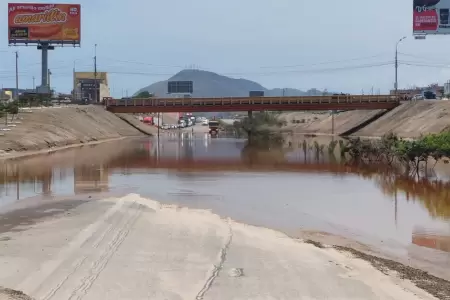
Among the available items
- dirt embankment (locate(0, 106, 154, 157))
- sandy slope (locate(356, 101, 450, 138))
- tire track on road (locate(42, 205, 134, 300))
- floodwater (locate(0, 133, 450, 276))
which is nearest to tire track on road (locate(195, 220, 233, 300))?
tire track on road (locate(42, 205, 134, 300))

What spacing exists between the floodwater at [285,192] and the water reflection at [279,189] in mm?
40

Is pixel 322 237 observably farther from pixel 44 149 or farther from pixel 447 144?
pixel 44 149

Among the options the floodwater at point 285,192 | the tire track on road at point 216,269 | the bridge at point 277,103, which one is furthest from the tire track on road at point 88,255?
the bridge at point 277,103

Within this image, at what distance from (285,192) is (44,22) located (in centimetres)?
8631

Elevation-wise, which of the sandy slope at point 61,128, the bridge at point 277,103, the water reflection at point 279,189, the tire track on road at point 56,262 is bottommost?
the water reflection at point 279,189

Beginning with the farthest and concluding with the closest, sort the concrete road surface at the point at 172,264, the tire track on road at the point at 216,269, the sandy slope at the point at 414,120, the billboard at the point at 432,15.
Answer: the billboard at the point at 432,15 < the sandy slope at the point at 414,120 < the concrete road surface at the point at 172,264 < the tire track on road at the point at 216,269

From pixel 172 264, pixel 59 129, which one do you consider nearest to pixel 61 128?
pixel 59 129

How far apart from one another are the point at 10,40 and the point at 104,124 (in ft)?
74.8

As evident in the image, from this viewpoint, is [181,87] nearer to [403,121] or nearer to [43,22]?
[43,22]

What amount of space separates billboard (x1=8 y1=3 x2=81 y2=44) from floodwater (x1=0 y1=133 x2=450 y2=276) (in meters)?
60.5

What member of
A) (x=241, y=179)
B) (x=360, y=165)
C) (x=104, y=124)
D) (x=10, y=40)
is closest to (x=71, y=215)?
(x=241, y=179)

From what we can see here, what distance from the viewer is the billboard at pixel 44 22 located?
346 ft

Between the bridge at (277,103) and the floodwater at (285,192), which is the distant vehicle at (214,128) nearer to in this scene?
the bridge at (277,103)

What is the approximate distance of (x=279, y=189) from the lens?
31469mm
